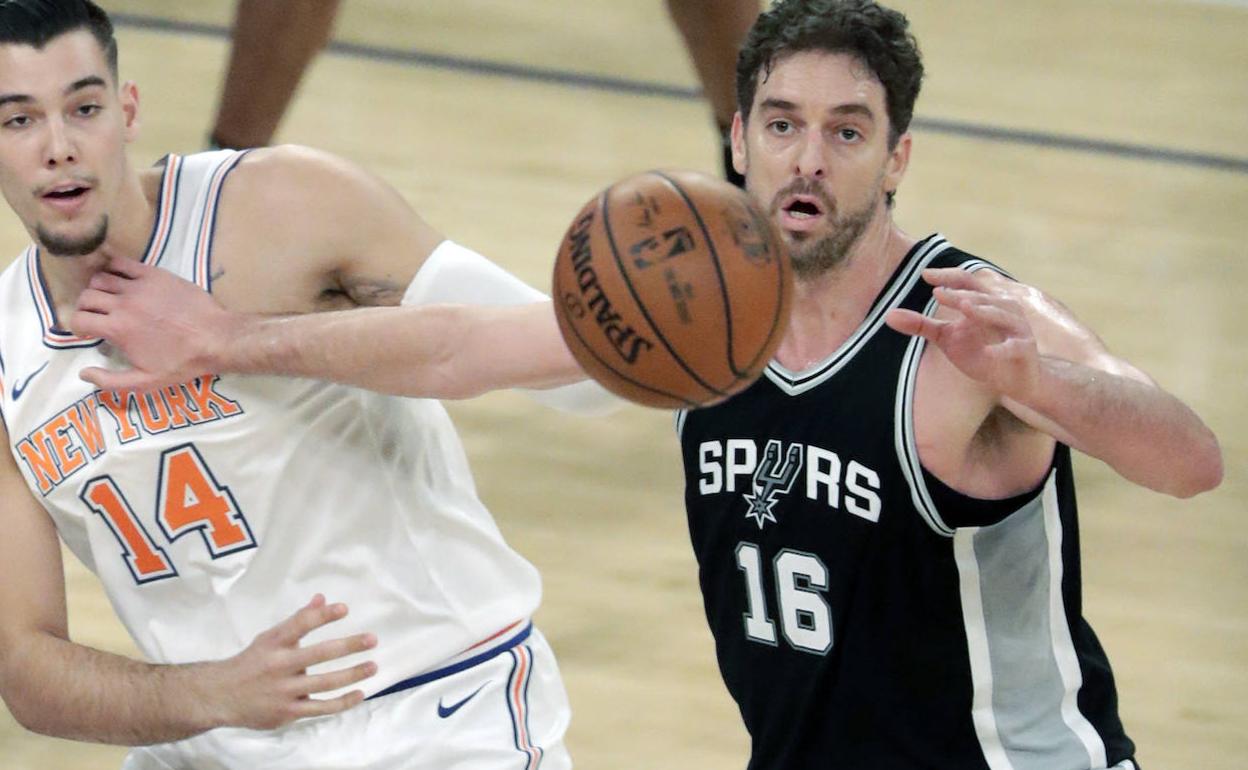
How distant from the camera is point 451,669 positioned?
324cm

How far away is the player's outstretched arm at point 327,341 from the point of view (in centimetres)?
290

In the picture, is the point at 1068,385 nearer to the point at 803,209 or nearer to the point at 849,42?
the point at 803,209

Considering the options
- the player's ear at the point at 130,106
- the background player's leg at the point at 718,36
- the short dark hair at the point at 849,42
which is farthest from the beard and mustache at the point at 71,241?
the background player's leg at the point at 718,36

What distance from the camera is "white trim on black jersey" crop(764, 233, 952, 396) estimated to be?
3039 millimetres

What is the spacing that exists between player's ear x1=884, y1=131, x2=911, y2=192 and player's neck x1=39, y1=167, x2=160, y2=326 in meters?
1.20

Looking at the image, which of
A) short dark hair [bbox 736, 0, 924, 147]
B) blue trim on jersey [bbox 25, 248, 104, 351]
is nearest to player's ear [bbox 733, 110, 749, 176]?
short dark hair [bbox 736, 0, 924, 147]

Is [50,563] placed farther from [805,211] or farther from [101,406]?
[805,211]

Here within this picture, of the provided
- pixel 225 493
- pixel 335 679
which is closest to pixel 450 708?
pixel 335 679

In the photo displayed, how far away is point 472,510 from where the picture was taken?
10.9ft

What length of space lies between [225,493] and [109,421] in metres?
0.22

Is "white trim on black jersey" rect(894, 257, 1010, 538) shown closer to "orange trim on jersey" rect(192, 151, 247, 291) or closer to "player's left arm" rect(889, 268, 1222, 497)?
"player's left arm" rect(889, 268, 1222, 497)

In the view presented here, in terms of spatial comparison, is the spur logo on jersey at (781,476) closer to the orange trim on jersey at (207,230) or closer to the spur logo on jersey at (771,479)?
the spur logo on jersey at (771,479)

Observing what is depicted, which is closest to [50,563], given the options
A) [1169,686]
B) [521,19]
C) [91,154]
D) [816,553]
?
[91,154]

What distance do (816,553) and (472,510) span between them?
632mm
